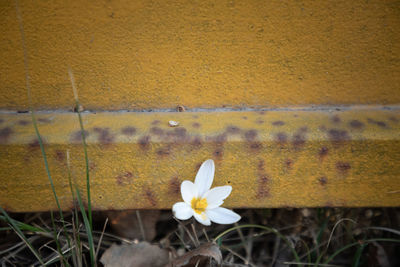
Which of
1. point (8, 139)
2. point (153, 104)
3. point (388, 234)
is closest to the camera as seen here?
point (8, 139)

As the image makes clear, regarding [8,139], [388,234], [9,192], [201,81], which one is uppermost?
[201,81]

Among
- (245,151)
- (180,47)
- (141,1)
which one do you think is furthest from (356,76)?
(141,1)

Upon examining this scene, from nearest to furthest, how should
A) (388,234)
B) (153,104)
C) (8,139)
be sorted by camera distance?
(8,139) → (153,104) → (388,234)

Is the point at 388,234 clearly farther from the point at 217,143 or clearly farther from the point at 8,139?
the point at 8,139

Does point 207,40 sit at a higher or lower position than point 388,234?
higher

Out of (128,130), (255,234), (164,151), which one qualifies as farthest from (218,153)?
(255,234)

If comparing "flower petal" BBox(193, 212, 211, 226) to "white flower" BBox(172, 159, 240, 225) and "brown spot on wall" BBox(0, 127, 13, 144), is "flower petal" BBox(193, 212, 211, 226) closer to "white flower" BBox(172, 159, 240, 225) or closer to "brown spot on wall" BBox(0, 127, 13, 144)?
"white flower" BBox(172, 159, 240, 225)

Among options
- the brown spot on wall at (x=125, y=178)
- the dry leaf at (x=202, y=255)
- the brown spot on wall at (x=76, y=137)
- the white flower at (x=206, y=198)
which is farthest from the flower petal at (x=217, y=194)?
the brown spot on wall at (x=76, y=137)
